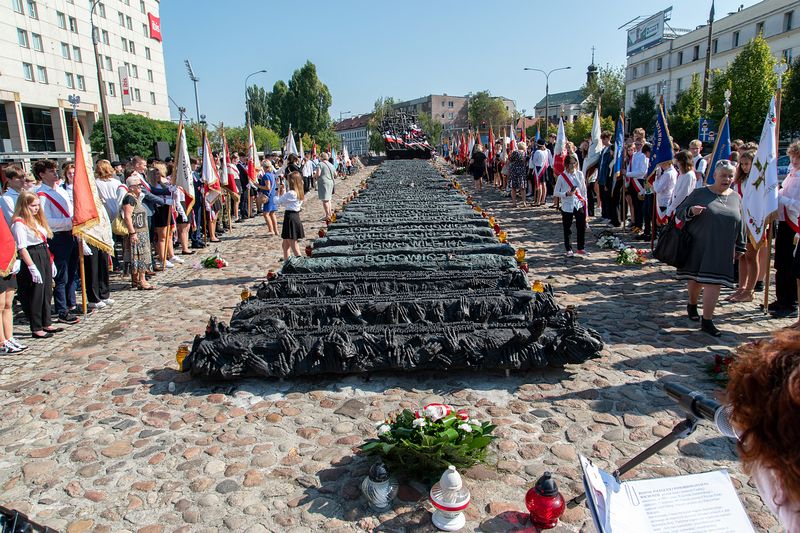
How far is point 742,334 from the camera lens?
5.78 metres

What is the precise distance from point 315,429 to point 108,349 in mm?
3244

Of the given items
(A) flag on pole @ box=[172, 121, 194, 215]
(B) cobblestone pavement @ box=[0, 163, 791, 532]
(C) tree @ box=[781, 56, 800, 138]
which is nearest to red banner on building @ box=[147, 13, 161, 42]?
(A) flag on pole @ box=[172, 121, 194, 215]

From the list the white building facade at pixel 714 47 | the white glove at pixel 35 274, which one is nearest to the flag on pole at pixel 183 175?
the white glove at pixel 35 274

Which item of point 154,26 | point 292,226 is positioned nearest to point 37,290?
point 292,226

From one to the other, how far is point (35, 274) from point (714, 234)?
747 cm

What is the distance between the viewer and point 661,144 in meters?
9.70

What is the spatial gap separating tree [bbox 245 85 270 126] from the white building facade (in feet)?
168

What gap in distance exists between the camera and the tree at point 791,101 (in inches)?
1098

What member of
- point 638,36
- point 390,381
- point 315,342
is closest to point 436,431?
point 390,381

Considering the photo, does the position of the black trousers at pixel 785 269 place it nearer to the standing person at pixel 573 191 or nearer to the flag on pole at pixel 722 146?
the flag on pole at pixel 722 146

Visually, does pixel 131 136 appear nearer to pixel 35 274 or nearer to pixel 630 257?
pixel 35 274

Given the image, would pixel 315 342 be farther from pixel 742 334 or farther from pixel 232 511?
pixel 742 334


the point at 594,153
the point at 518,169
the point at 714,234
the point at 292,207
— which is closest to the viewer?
the point at 714,234

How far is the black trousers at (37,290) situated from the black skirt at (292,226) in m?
3.41
